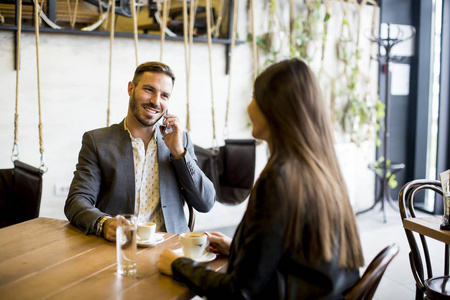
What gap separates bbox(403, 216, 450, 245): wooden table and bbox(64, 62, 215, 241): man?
88 centimetres

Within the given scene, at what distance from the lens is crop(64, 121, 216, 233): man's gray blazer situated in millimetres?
2111

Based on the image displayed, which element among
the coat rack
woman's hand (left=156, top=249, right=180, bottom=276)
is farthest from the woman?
the coat rack

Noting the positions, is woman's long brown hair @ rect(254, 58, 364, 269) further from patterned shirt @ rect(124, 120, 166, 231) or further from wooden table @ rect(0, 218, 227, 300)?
patterned shirt @ rect(124, 120, 166, 231)

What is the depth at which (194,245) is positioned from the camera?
1.44 meters

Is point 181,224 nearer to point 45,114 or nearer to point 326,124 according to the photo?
point 326,124

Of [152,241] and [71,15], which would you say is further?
[71,15]

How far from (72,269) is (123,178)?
75 centimetres

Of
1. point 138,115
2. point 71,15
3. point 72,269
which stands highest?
point 71,15

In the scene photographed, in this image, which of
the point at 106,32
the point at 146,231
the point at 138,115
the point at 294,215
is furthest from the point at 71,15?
the point at 294,215

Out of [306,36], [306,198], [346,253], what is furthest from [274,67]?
[306,36]

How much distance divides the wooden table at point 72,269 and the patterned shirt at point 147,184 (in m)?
0.41

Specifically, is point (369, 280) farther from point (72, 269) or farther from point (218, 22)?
point (218, 22)

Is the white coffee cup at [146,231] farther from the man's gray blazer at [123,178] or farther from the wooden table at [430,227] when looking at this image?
the wooden table at [430,227]

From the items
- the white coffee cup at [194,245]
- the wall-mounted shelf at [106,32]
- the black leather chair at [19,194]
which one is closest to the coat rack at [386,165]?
the wall-mounted shelf at [106,32]
